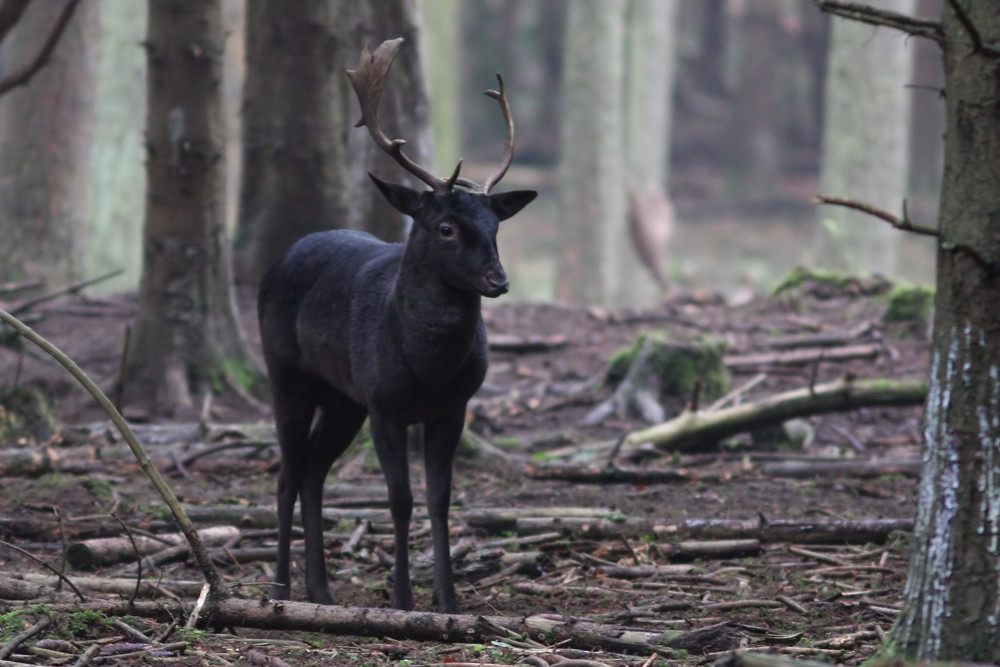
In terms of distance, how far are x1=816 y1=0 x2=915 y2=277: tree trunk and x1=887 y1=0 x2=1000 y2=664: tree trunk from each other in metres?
15.4

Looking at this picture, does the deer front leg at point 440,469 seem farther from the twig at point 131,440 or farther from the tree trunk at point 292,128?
the tree trunk at point 292,128

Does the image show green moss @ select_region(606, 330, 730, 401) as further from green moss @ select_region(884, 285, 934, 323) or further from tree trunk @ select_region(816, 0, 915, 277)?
tree trunk @ select_region(816, 0, 915, 277)

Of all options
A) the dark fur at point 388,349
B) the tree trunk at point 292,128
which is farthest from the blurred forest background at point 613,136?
the dark fur at point 388,349

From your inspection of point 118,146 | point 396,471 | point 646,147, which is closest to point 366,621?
point 396,471

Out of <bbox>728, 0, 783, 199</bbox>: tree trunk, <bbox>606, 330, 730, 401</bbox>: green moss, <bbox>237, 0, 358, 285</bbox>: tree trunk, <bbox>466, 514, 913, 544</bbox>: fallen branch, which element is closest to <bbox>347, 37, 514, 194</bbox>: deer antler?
<bbox>466, 514, 913, 544</bbox>: fallen branch

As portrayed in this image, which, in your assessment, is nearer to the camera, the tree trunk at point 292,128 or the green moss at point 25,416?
the green moss at point 25,416

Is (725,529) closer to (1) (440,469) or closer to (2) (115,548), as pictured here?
(1) (440,469)

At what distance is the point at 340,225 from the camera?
1245cm

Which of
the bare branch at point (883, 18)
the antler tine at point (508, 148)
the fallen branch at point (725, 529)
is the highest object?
the bare branch at point (883, 18)

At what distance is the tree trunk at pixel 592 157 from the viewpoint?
75.2 feet

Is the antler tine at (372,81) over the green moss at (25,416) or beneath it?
over

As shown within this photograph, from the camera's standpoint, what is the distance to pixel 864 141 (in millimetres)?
20453

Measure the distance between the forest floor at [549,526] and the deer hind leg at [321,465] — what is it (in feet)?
0.80

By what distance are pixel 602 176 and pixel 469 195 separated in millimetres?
17585
